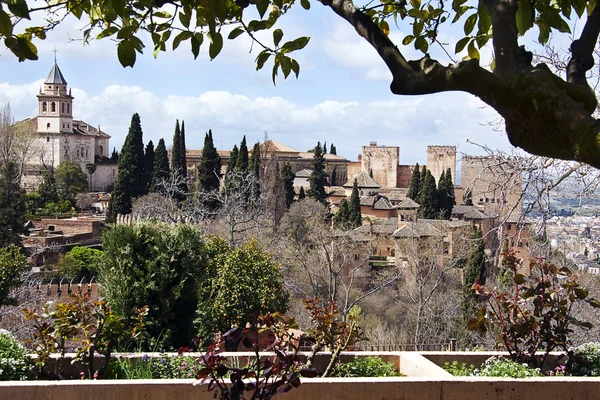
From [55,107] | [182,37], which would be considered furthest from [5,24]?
[55,107]

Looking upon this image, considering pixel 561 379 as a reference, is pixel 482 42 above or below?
above

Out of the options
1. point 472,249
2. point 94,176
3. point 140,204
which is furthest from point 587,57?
point 94,176

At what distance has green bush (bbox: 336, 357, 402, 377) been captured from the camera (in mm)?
4906

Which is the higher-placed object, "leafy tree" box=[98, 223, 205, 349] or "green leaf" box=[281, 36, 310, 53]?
"green leaf" box=[281, 36, 310, 53]

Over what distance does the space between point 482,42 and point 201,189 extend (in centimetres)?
4036

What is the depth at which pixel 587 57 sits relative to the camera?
2.50m

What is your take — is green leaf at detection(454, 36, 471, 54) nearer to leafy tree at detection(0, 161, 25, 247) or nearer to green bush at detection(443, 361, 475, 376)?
green bush at detection(443, 361, 475, 376)

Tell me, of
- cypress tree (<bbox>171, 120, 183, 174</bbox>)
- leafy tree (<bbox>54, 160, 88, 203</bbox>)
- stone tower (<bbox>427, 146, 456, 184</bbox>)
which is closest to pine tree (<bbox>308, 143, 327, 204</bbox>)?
cypress tree (<bbox>171, 120, 183, 174</bbox>)

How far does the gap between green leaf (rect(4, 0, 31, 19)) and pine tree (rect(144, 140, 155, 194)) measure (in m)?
43.6

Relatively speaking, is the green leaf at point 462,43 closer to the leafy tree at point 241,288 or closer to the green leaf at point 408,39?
the green leaf at point 408,39

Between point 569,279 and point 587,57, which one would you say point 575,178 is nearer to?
point 569,279

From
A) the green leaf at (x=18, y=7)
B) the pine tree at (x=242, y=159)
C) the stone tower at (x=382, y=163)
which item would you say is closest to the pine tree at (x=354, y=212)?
the pine tree at (x=242, y=159)

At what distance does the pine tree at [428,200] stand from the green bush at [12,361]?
1656 inches

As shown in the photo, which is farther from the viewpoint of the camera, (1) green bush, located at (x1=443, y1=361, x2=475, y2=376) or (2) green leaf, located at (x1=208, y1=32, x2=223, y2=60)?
(1) green bush, located at (x1=443, y1=361, x2=475, y2=376)
